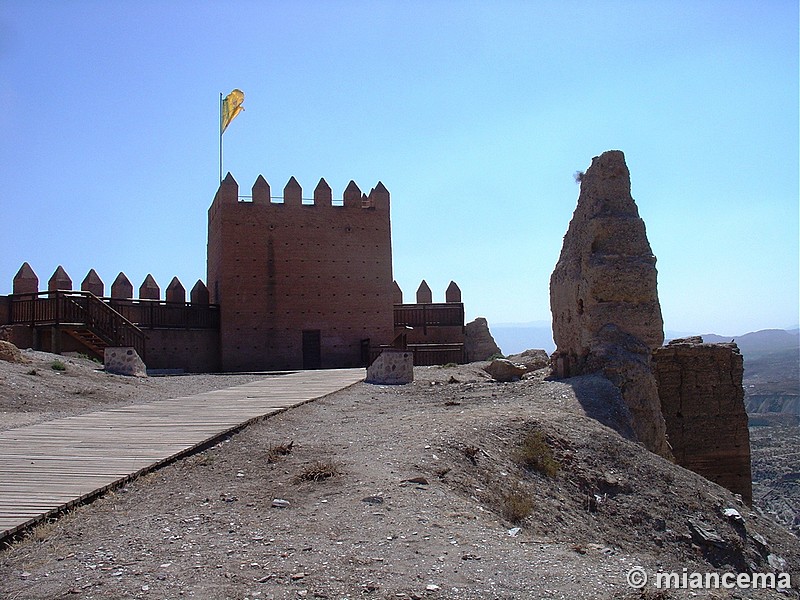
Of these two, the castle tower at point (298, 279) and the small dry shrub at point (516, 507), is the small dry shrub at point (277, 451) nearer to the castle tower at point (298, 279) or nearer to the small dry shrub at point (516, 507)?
the small dry shrub at point (516, 507)

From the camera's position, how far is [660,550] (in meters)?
6.78

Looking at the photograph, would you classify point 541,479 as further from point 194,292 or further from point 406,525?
point 194,292

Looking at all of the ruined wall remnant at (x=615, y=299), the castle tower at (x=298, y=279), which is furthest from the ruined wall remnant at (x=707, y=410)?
the castle tower at (x=298, y=279)

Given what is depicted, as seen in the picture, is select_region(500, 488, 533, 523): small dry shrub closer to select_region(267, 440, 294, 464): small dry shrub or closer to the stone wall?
select_region(267, 440, 294, 464): small dry shrub

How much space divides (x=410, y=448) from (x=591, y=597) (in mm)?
3648

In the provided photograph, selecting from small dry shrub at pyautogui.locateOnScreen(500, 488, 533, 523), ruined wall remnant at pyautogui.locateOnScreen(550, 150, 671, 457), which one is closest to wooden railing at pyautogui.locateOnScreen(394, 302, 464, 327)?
ruined wall remnant at pyautogui.locateOnScreen(550, 150, 671, 457)

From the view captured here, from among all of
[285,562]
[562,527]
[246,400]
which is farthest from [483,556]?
[246,400]

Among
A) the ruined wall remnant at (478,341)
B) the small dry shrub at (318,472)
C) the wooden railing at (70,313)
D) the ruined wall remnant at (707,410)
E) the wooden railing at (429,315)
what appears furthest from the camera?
the ruined wall remnant at (478,341)

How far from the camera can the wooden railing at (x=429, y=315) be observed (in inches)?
1140

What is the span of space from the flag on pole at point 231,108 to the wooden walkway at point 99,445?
2140 centimetres

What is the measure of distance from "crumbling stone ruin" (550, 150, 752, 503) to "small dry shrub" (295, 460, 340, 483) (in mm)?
6268

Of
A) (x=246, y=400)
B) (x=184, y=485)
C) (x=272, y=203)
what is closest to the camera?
(x=184, y=485)

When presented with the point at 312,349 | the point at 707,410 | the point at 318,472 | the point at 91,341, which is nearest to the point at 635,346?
the point at 707,410

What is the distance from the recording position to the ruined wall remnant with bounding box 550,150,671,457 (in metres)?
11.5
